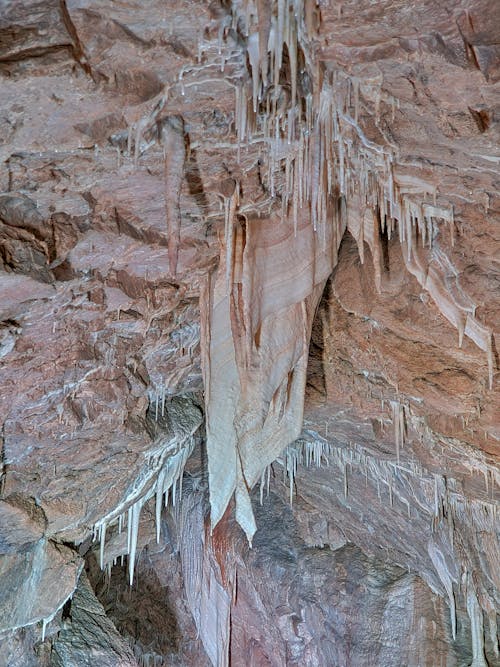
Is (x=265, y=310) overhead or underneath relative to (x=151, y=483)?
overhead

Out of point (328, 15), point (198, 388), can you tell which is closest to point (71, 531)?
point (198, 388)

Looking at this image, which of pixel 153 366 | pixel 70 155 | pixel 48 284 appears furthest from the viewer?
pixel 153 366

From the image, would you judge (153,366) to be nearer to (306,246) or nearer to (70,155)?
(306,246)

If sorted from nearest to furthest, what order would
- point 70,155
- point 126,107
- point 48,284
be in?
point 126,107, point 70,155, point 48,284

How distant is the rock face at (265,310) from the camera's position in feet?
6.59

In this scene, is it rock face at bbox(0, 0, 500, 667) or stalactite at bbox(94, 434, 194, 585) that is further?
stalactite at bbox(94, 434, 194, 585)

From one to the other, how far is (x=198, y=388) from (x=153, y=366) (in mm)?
1150

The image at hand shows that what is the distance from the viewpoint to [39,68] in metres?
1.96

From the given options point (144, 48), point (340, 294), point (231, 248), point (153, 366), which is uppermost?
point (144, 48)

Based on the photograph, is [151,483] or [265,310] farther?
[151,483]

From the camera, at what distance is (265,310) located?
11.6 ft

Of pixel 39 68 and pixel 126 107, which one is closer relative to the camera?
pixel 39 68

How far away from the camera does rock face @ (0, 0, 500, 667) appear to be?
6.59 feet

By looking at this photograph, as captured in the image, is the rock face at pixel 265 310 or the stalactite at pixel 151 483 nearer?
the rock face at pixel 265 310
